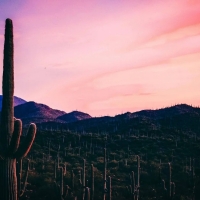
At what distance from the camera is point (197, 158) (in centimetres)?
4478

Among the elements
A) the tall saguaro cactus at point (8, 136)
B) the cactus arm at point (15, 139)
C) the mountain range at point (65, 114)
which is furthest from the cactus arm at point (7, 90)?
the mountain range at point (65, 114)

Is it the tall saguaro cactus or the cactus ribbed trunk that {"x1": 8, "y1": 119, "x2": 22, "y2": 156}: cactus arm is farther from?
the cactus ribbed trunk

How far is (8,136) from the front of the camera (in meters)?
8.95

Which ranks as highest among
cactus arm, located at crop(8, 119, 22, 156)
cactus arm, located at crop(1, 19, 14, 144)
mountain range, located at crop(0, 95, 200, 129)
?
mountain range, located at crop(0, 95, 200, 129)

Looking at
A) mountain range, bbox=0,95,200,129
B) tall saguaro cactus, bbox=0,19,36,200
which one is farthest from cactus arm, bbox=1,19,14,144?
mountain range, bbox=0,95,200,129

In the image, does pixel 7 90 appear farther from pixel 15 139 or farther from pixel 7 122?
pixel 15 139

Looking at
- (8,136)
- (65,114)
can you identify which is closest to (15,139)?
(8,136)

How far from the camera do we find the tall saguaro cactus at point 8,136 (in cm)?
886

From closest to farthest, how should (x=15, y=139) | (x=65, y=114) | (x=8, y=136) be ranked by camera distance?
(x=15, y=139)
(x=8, y=136)
(x=65, y=114)

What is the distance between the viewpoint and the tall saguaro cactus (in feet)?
29.1

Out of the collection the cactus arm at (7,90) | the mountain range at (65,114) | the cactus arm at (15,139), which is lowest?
the cactus arm at (15,139)

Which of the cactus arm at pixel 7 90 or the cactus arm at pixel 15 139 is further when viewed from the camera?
the cactus arm at pixel 7 90

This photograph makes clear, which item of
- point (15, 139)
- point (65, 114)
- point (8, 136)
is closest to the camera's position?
point (15, 139)

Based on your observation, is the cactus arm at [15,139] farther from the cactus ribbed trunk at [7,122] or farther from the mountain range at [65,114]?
the mountain range at [65,114]
